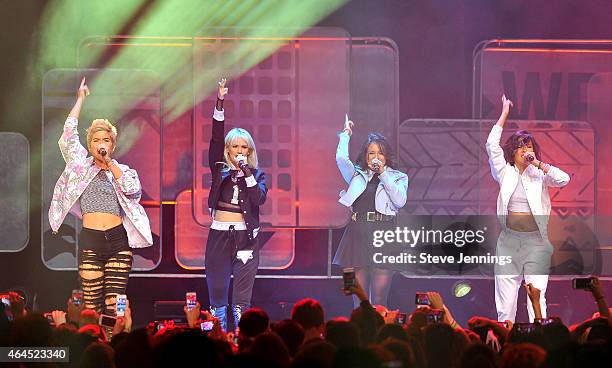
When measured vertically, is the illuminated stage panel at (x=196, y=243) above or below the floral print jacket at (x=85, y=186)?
below

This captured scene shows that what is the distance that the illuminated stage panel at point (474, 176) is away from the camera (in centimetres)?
817

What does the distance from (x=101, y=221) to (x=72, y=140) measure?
722 mm

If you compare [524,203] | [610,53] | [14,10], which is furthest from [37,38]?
[610,53]

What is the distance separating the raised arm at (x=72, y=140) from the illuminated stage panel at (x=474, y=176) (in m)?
2.73

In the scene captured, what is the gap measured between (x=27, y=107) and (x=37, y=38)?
2.00 feet

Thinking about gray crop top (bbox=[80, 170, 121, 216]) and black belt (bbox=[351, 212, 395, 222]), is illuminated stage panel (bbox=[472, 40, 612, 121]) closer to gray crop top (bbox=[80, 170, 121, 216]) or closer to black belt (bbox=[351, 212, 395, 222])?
black belt (bbox=[351, 212, 395, 222])

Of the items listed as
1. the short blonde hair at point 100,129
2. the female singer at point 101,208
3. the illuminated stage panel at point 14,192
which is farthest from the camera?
the illuminated stage panel at point 14,192

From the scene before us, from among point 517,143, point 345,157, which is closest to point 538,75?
point 517,143

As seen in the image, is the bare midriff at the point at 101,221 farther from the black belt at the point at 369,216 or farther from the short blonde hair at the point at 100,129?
the black belt at the point at 369,216

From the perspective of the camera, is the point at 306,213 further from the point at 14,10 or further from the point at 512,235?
the point at 14,10

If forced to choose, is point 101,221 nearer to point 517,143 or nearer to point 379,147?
point 379,147

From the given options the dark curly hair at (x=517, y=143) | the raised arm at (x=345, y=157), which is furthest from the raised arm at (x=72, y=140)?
the dark curly hair at (x=517, y=143)

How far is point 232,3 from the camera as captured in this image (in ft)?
27.3

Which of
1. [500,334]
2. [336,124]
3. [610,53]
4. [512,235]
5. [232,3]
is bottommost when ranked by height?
[500,334]
